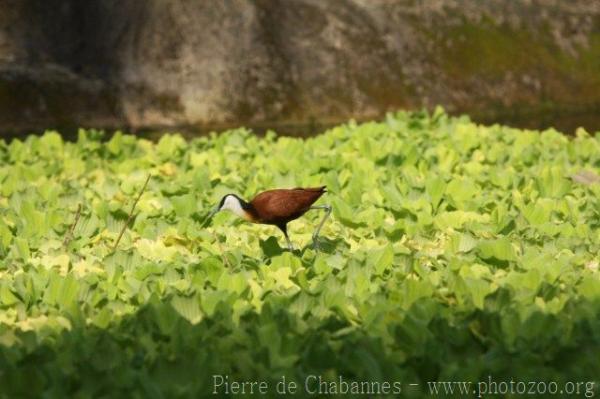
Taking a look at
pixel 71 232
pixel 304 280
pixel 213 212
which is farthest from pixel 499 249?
pixel 71 232

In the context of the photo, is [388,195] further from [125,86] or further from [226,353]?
[125,86]

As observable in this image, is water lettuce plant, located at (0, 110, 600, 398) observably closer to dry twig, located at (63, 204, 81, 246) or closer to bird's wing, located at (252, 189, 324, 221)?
dry twig, located at (63, 204, 81, 246)

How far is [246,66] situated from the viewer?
52.6ft

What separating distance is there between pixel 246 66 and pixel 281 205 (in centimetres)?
1010

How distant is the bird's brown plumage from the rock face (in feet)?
30.6

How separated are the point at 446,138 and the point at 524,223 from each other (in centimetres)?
392

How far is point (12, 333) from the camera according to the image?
4.50m

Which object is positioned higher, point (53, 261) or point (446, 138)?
point (53, 261)

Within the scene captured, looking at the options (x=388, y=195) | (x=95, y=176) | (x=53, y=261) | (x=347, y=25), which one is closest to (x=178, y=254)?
(x=53, y=261)

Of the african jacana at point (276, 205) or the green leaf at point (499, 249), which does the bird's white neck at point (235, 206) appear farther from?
the green leaf at point (499, 249)

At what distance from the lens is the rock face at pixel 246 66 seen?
15.6m

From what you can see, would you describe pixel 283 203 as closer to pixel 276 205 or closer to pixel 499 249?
pixel 276 205

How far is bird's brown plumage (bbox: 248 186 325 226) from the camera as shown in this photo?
20.0 ft

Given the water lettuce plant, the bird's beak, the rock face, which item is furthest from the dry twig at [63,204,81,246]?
the rock face
